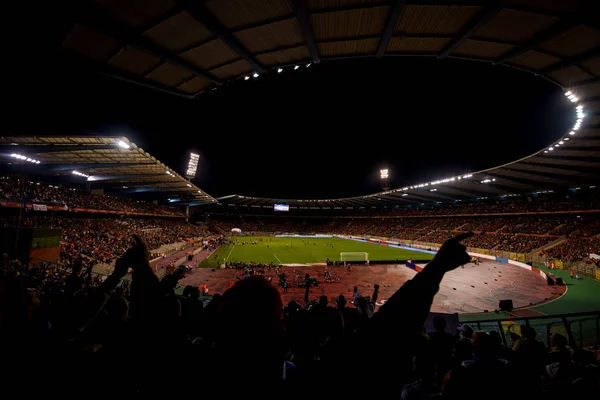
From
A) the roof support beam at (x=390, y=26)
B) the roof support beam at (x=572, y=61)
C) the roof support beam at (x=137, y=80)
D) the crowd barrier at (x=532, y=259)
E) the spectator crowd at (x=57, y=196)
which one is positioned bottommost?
the crowd barrier at (x=532, y=259)

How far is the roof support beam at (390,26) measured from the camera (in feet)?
22.1

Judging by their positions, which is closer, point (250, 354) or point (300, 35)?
point (250, 354)

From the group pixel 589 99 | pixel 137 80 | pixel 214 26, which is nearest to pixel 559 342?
pixel 214 26

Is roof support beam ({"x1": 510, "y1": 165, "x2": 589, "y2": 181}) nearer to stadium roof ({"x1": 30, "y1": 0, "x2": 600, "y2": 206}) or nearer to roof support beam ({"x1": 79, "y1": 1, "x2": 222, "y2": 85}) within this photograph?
stadium roof ({"x1": 30, "y1": 0, "x2": 600, "y2": 206})

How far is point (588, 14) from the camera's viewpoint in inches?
269

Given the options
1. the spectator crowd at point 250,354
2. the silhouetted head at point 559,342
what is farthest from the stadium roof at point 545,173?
the spectator crowd at point 250,354

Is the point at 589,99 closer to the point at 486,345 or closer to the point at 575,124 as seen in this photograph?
the point at 575,124

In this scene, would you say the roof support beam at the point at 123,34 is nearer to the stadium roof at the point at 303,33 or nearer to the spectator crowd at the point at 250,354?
the stadium roof at the point at 303,33

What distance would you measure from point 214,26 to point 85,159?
24.0 meters

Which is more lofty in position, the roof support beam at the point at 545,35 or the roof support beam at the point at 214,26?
the roof support beam at the point at 545,35

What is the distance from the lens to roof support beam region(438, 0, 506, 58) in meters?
6.68

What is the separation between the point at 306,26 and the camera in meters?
7.49

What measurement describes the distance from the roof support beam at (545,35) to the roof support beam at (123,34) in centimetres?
1091

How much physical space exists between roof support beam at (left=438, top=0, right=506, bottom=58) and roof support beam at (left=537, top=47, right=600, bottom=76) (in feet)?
14.6
